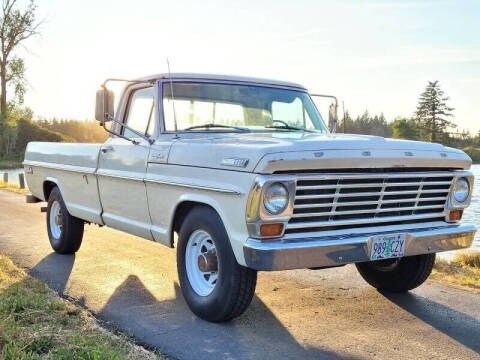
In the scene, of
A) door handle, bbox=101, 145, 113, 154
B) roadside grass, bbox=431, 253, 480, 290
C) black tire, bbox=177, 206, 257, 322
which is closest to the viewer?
black tire, bbox=177, 206, 257, 322

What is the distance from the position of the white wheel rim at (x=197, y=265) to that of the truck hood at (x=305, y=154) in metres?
0.60

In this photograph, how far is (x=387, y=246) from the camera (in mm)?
4281

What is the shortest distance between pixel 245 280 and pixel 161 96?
2086 millimetres

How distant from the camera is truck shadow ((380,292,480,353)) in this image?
13.9 feet

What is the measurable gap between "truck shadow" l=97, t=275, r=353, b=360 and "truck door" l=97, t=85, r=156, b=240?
723 millimetres

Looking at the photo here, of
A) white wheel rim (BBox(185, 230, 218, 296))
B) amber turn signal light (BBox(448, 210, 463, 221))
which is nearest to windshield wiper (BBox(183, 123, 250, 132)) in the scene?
white wheel rim (BBox(185, 230, 218, 296))

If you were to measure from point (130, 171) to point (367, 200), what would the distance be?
2.32 metres

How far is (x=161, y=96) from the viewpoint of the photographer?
5.41 m

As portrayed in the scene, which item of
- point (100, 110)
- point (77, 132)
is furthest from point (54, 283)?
point (77, 132)

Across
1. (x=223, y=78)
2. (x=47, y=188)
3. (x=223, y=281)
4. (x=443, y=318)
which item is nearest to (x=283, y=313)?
(x=223, y=281)

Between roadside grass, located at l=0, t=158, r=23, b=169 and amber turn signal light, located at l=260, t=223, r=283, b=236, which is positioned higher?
amber turn signal light, located at l=260, t=223, r=283, b=236

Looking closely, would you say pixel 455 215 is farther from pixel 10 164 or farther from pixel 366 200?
pixel 10 164

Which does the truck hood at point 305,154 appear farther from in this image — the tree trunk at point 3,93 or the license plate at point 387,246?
the tree trunk at point 3,93

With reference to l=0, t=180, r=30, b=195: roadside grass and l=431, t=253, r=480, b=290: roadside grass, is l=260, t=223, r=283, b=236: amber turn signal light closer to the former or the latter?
l=431, t=253, r=480, b=290: roadside grass
